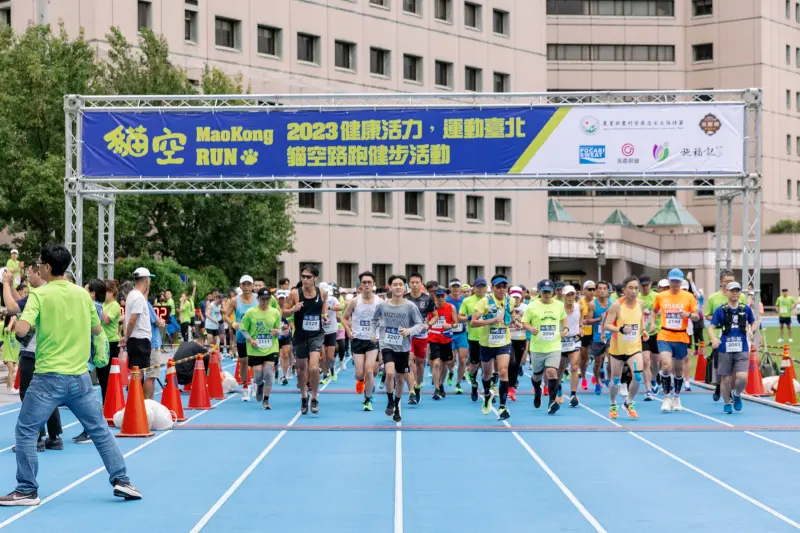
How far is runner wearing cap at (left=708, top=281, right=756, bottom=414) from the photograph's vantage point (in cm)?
1736

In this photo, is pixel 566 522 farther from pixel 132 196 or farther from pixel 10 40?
pixel 10 40

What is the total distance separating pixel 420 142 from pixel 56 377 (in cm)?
1548

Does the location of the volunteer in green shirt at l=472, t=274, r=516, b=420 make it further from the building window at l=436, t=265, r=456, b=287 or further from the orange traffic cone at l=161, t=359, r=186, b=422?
the building window at l=436, t=265, r=456, b=287

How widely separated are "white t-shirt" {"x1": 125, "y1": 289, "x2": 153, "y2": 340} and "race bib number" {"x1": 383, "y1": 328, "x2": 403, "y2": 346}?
3.22 metres

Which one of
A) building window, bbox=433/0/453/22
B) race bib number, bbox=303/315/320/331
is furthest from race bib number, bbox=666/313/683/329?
building window, bbox=433/0/453/22

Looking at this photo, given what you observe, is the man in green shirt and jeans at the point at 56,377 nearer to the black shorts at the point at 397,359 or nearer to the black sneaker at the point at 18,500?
the black sneaker at the point at 18,500

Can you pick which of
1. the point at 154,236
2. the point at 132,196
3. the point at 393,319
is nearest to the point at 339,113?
the point at 393,319

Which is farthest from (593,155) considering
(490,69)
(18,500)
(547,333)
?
(490,69)

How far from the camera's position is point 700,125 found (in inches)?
949

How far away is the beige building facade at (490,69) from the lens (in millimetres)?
54531

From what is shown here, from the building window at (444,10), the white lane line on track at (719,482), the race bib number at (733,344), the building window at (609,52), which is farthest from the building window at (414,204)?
the white lane line on track at (719,482)

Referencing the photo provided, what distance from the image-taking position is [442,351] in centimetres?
2061

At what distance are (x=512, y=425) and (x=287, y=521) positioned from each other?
7.22m

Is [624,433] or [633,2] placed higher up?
[633,2]
